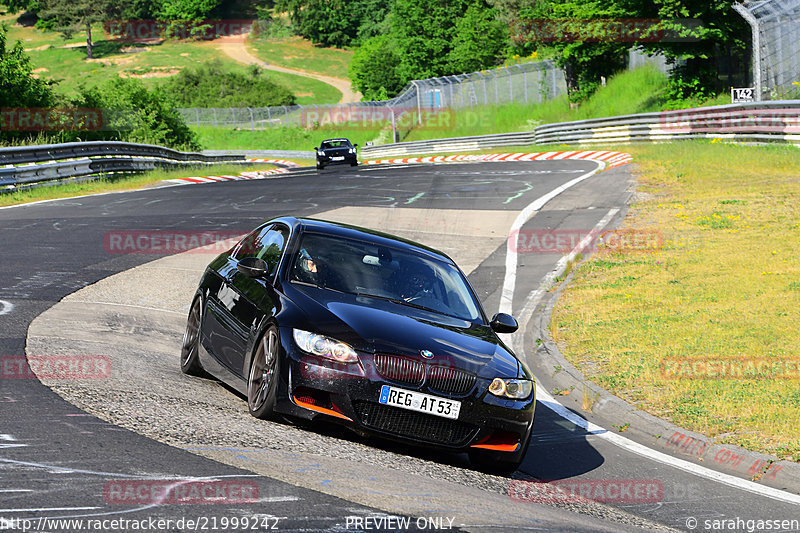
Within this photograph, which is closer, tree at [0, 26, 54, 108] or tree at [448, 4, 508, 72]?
tree at [0, 26, 54, 108]

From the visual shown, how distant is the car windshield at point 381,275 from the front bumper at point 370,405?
3.84 feet

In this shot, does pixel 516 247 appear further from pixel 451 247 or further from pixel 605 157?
pixel 605 157

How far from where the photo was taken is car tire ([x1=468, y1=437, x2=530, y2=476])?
6.79 metres

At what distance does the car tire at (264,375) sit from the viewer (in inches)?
263

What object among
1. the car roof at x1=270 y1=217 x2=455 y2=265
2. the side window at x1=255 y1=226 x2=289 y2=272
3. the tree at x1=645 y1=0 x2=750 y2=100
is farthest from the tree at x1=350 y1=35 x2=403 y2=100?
the car roof at x1=270 y1=217 x2=455 y2=265

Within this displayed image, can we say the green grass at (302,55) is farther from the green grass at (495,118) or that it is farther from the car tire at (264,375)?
the car tire at (264,375)

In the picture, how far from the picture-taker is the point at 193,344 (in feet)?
28.1

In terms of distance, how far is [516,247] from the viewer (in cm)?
1825

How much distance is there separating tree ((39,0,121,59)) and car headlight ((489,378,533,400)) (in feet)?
484

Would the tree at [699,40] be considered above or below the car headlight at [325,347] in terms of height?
above

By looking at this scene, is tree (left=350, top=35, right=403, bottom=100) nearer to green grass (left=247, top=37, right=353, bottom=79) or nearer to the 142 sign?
green grass (left=247, top=37, right=353, bottom=79)

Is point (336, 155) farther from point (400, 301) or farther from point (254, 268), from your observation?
point (400, 301)

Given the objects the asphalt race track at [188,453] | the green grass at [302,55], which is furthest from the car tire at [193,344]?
the green grass at [302,55]

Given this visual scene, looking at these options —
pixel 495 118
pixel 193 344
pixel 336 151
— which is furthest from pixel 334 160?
pixel 193 344
